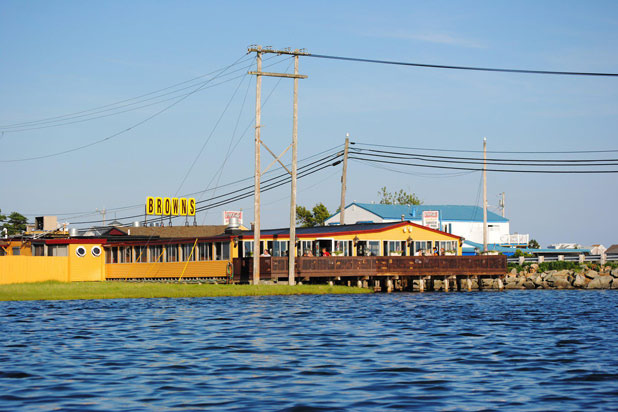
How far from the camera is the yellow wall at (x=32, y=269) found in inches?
2168

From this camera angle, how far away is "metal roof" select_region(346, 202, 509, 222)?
111000mm

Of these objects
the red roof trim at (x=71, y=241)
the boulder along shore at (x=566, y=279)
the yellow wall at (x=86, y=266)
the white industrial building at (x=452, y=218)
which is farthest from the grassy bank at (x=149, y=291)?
the white industrial building at (x=452, y=218)

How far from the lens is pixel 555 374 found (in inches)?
707

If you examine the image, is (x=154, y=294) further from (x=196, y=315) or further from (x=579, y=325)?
(x=579, y=325)

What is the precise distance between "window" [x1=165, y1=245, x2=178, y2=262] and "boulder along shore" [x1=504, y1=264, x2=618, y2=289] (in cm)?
2963

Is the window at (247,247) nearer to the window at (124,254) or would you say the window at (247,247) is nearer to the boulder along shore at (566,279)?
the window at (124,254)

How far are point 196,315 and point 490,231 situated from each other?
89485 millimetres

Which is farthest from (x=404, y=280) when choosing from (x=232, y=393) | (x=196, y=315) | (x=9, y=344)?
(x=232, y=393)

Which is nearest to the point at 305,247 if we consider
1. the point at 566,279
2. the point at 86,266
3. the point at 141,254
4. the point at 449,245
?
the point at 449,245

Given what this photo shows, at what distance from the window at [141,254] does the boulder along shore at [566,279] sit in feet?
105

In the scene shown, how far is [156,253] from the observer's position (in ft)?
228

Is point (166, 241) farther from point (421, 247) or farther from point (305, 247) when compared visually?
point (421, 247)

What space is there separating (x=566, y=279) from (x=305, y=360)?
5862 cm

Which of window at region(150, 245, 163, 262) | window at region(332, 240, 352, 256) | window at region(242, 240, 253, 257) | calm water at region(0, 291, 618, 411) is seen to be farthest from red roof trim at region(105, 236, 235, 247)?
calm water at region(0, 291, 618, 411)
